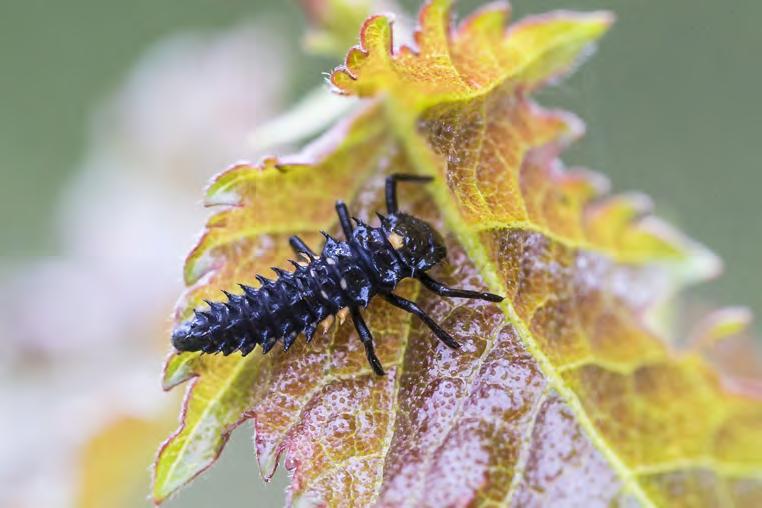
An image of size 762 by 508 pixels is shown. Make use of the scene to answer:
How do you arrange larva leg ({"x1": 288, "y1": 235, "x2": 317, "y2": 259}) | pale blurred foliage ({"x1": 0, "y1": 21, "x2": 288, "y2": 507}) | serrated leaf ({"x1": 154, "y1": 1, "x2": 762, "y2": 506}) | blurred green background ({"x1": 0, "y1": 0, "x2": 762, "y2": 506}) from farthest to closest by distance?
1. blurred green background ({"x1": 0, "y1": 0, "x2": 762, "y2": 506})
2. pale blurred foliage ({"x1": 0, "y1": 21, "x2": 288, "y2": 507})
3. larva leg ({"x1": 288, "y1": 235, "x2": 317, "y2": 259})
4. serrated leaf ({"x1": 154, "y1": 1, "x2": 762, "y2": 506})

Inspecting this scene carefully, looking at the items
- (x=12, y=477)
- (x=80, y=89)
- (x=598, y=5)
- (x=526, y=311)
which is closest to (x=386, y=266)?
(x=526, y=311)

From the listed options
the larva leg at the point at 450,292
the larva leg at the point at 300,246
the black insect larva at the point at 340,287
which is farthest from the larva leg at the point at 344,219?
the larva leg at the point at 450,292

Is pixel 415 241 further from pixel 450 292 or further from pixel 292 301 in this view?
pixel 292 301

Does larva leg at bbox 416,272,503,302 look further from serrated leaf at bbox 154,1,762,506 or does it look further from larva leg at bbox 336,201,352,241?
larva leg at bbox 336,201,352,241

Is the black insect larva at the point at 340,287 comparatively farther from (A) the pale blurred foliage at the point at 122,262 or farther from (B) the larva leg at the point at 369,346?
(A) the pale blurred foliage at the point at 122,262

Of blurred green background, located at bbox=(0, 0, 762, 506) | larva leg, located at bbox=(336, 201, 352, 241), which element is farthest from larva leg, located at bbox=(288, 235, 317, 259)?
blurred green background, located at bbox=(0, 0, 762, 506)

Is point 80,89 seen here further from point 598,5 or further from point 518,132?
point 518,132
